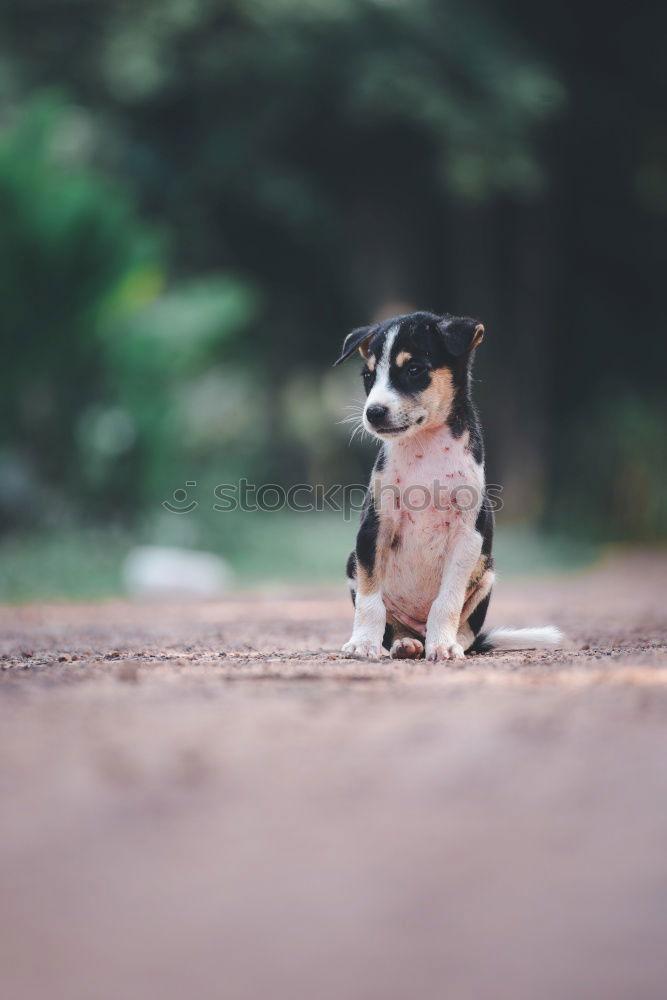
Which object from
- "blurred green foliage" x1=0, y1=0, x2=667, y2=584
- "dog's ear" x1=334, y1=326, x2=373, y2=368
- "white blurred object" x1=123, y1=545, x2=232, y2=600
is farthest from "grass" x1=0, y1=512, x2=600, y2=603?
"dog's ear" x1=334, y1=326, x2=373, y2=368

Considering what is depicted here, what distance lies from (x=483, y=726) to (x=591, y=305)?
17.0 m

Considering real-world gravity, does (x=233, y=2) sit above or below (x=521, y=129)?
above

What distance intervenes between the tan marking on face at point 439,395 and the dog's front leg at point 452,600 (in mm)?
427

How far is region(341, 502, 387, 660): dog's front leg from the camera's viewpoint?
13.8 feet

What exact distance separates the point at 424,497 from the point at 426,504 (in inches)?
1.0

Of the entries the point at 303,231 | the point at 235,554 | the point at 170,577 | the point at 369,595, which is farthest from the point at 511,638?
the point at 303,231

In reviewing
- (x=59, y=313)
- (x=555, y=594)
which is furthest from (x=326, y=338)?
(x=555, y=594)

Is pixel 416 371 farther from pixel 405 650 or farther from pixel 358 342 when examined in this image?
pixel 405 650

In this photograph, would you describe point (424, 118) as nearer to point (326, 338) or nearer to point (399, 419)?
point (326, 338)

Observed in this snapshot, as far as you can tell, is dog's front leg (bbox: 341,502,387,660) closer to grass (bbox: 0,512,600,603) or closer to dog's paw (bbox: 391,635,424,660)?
dog's paw (bbox: 391,635,424,660)

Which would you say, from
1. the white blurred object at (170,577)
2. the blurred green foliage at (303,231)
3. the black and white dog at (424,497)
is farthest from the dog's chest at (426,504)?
the blurred green foliage at (303,231)

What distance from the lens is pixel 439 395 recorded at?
427cm

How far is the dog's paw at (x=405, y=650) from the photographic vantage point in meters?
4.18

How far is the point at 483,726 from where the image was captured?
2820 mm
